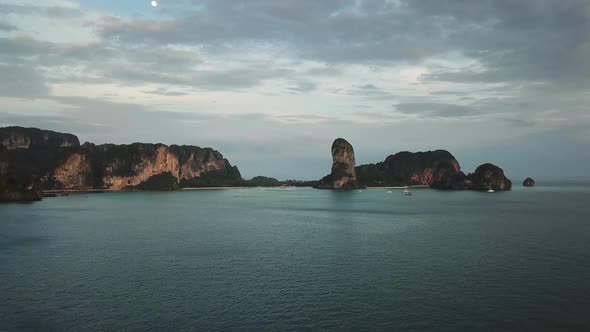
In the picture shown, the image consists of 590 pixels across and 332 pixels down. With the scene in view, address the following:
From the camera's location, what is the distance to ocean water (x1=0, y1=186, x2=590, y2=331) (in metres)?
33.9

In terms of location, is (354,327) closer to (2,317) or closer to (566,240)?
(2,317)

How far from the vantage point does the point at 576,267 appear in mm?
49812

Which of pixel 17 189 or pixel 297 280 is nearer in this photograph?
pixel 297 280

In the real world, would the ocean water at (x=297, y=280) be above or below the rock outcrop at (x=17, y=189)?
below

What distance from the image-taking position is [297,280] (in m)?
45.8

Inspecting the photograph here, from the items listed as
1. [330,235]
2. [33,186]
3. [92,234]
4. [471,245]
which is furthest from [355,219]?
[33,186]

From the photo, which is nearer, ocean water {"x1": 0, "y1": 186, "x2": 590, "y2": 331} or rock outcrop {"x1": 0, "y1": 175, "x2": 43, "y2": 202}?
ocean water {"x1": 0, "y1": 186, "x2": 590, "y2": 331}

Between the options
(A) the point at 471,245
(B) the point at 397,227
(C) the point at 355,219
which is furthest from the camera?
(C) the point at 355,219

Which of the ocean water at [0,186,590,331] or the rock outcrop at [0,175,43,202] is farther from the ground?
the rock outcrop at [0,175,43,202]

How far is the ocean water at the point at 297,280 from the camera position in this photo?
33938mm

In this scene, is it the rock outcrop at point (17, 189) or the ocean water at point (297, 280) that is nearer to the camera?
the ocean water at point (297, 280)

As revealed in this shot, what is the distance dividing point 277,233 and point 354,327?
163 ft

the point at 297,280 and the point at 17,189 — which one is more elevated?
the point at 17,189

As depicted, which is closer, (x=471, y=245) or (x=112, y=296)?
(x=112, y=296)
